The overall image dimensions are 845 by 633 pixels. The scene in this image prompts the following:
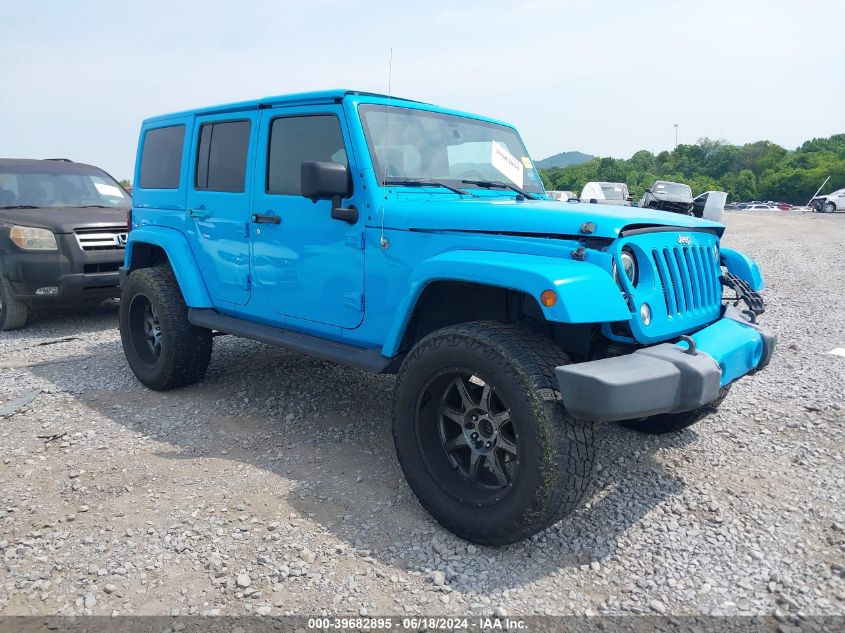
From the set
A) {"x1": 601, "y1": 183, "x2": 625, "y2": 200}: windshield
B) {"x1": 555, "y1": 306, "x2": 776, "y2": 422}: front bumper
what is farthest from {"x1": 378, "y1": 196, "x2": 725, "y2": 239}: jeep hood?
Result: {"x1": 601, "y1": 183, "x2": 625, "y2": 200}: windshield

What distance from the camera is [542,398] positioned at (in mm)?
2488

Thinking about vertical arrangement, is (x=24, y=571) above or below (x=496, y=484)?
below

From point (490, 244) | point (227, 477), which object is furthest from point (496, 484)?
point (227, 477)

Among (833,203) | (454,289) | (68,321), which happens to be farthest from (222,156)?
(833,203)

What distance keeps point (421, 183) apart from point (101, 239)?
4.98 m

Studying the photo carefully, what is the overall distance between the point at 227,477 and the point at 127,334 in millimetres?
2179

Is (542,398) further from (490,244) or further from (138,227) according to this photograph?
(138,227)

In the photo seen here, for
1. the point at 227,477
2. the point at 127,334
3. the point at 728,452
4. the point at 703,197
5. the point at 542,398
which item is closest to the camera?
the point at 542,398

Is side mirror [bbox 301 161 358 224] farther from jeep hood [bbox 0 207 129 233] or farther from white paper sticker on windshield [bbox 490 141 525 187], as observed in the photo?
jeep hood [bbox 0 207 129 233]

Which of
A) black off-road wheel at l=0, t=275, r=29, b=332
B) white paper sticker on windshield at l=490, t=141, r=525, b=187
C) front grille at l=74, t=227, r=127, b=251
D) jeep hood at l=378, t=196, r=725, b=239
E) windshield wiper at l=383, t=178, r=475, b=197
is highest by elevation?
white paper sticker on windshield at l=490, t=141, r=525, b=187

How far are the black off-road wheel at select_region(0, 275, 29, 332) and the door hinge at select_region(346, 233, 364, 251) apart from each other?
5273 mm

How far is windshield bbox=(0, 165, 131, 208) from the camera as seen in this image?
749 centimetres

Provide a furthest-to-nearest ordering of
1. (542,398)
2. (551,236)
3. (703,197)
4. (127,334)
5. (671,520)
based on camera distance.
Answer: (703,197) → (127,334) → (671,520) → (551,236) → (542,398)

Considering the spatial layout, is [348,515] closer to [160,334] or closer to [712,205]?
[160,334]
